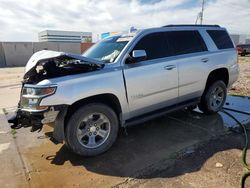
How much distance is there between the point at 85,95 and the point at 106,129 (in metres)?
0.76

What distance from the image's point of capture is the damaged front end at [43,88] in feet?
11.3

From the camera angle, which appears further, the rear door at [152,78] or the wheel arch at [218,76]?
the wheel arch at [218,76]

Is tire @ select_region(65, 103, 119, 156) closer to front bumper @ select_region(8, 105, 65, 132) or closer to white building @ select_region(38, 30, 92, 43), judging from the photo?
front bumper @ select_region(8, 105, 65, 132)

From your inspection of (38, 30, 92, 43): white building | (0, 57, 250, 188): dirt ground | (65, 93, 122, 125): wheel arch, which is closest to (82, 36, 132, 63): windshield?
(65, 93, 122, 125): wheel arch

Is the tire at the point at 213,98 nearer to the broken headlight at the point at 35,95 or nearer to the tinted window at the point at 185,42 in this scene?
the tinted window at the point at 185,42

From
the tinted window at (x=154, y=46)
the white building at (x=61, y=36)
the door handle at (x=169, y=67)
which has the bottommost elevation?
the door handle at (x=169, y=67)

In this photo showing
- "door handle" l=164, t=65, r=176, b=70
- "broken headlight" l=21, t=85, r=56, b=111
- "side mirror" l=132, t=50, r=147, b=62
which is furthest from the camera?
"door handle" l=164, t=65, r=176, b=70

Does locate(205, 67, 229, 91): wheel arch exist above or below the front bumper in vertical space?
above

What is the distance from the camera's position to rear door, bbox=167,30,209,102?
192 inches

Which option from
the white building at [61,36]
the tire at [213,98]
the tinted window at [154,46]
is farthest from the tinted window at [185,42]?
the white building at [61,36]

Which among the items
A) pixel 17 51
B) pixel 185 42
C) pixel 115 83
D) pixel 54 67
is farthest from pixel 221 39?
pixel 17 51

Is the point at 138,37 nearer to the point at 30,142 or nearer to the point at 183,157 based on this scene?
the point at 183,157

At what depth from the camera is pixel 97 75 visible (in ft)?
12.4

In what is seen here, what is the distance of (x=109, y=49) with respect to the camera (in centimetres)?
468
